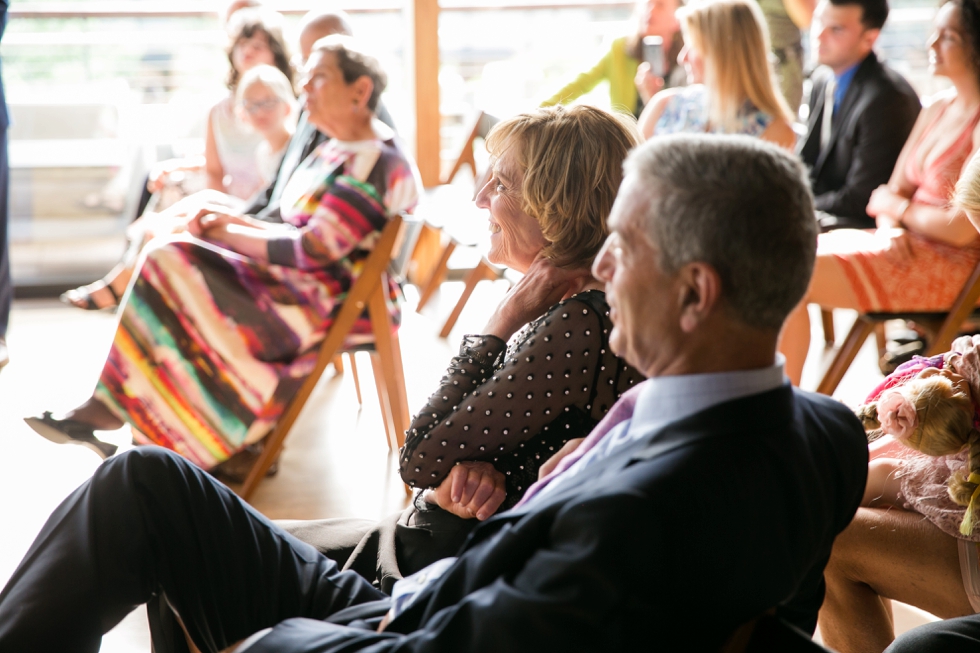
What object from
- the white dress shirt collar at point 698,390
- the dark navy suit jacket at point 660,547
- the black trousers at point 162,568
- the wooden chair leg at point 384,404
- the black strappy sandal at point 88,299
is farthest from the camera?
the black strappy sandal at point 88,299

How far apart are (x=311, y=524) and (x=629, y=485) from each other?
84 centimetres

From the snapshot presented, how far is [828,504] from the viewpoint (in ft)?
3.09

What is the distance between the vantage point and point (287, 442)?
10.4 ft

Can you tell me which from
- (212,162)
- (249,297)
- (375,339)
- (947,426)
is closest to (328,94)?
(249,297)

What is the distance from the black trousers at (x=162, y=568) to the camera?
121 cm

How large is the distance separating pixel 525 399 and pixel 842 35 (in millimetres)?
2511

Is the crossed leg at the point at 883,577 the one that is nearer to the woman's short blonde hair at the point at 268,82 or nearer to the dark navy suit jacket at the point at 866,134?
the dark navy suit jacket at the point at 866,134

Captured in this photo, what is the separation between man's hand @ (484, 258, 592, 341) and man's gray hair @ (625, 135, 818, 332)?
1.93ft

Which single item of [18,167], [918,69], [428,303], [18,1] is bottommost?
[428,303]

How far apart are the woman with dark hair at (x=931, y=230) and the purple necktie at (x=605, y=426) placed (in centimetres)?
177

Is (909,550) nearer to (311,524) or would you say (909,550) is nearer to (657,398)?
(657,398)

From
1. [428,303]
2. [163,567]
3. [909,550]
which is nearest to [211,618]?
[163,567]

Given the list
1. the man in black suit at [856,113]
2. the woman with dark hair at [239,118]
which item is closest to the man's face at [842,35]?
the man in black suit at [856,113]

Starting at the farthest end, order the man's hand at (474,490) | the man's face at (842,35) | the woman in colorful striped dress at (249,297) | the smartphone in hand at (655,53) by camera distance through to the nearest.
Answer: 1. the smartphone in hand at (655,53)
2. the man's face at (842,35)
3. the woman in colorful striped dress at (249,297)
4. the man's hand at (474,490)
